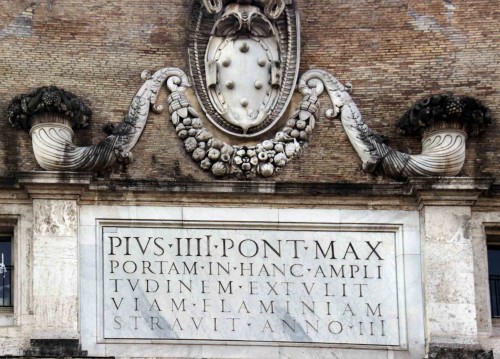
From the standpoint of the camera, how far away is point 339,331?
27.8 meters

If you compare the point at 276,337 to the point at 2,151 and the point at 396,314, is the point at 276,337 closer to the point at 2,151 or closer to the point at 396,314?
the point at 396,314

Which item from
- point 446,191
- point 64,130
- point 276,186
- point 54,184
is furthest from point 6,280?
point 446,191

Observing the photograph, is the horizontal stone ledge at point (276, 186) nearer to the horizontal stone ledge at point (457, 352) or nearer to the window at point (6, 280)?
the window at point (6, 280)

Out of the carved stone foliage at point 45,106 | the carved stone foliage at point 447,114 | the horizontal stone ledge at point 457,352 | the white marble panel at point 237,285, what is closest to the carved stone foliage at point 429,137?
the carved stone foliage at point 447,114

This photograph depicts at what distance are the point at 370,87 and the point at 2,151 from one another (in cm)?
496

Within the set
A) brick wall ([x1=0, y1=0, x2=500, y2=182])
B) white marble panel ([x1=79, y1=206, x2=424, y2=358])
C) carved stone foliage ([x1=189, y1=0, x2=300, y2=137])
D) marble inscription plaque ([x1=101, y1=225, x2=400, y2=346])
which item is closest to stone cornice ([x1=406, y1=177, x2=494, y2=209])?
white marble panel ([x1=79, y1=206, x2=424, y2=358])

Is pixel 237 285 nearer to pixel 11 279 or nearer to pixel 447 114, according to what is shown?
pixel 11 279

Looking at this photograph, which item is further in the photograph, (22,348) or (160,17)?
(160,17)

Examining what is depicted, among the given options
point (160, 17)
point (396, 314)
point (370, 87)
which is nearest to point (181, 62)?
point (160, 17)

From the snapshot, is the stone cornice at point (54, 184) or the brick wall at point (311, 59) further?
the brick wall at point (311, 59)

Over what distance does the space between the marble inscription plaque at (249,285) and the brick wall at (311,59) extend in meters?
0.89

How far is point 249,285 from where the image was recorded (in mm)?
27859

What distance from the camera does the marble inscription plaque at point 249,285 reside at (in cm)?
2766

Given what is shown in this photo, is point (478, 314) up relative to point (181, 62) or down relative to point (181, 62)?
down
